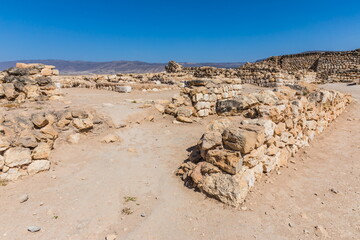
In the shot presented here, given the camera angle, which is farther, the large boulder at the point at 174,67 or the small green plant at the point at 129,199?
the large boulder at the point at 174,67

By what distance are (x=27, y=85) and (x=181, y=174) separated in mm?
7811

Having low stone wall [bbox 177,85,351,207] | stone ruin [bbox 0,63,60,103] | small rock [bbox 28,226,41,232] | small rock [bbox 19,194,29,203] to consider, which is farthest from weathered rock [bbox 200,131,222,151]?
stone ruin [bbox 0,63,60,103]

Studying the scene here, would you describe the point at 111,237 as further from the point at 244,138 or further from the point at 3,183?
the point at 3,183

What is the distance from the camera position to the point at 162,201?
396cm

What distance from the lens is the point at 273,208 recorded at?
3703mm

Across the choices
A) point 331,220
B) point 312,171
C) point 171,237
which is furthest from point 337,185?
point 171,237

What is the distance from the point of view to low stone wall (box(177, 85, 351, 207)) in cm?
387

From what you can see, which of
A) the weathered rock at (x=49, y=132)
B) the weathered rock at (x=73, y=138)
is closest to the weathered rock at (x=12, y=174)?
the weathered rock at (x=49, y=132)

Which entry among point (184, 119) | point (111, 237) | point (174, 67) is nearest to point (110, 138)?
point (184, 119)

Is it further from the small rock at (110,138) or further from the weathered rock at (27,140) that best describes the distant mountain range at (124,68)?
the weathered rock at (27,140)

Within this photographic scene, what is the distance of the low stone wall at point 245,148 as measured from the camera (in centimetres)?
387

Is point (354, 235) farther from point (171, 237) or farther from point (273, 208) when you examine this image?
point (171, 237)

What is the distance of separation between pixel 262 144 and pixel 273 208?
125 cm

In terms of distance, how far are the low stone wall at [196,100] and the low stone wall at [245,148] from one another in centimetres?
262
